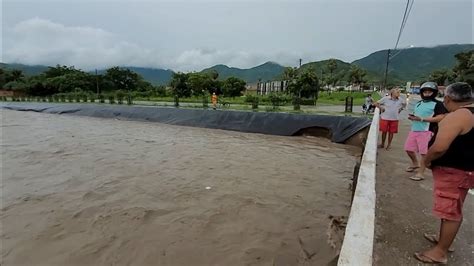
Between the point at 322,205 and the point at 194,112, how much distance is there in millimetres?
11562

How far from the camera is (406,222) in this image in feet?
9.41

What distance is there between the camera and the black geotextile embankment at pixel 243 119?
10312 millimetres

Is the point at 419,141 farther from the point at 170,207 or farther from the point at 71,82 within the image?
the point at 71,82

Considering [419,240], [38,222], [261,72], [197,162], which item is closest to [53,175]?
[38,222]

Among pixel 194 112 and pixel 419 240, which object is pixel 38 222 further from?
pixel 194 112

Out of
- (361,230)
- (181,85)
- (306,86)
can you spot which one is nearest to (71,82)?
(181,85)

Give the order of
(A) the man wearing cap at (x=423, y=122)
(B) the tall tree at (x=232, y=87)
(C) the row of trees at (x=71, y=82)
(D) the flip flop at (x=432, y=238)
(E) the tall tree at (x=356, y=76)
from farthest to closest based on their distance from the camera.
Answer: (E) the tall tree at (x=356, y=76) → (C) the row of trees at (x=71, y=82) → (B) the tall tree at (x=232, y=87) → (A) the man wearing cap at (x=423, y=122) → (D) the flip flop at (x=432, y=238)

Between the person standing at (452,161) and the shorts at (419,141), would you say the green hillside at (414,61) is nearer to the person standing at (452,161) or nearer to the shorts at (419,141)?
the shorts at (419,141)

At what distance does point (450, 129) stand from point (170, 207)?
3393 mm

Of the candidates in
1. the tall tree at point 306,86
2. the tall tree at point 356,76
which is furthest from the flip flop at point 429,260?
the tall tree at point 356,76

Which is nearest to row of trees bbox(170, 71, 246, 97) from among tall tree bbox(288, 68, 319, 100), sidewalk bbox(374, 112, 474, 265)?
tall tree bbox(288, 68, 319, 100)

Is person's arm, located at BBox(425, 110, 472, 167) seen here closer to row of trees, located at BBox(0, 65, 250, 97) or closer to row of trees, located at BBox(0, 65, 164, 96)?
row of trees, located at BBox(0, 65, 250, 97)

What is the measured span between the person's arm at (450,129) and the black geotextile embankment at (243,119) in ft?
26.4

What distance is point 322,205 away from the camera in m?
4.29
